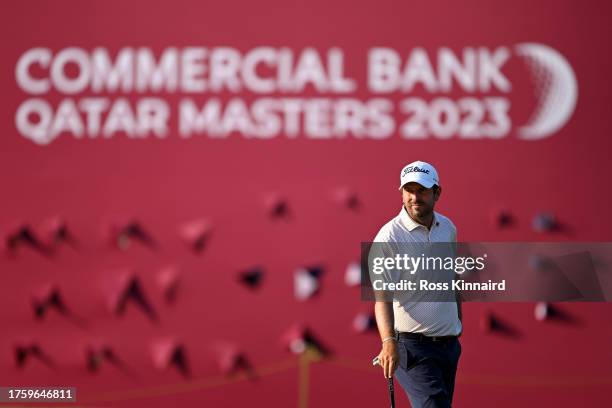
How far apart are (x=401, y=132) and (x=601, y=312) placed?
3.66ft

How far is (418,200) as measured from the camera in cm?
262

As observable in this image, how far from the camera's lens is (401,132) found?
3365 mm

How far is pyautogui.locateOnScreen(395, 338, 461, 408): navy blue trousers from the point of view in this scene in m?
2.50

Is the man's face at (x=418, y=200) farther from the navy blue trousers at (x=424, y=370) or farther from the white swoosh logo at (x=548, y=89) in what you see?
the white swoosh logo at (x=548, y=89)

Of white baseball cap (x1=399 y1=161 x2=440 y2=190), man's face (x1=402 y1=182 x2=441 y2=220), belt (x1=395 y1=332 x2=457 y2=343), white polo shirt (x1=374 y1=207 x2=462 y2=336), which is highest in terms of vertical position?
white baseball cap (x1=399 y1=161 x2=440 y2=190)

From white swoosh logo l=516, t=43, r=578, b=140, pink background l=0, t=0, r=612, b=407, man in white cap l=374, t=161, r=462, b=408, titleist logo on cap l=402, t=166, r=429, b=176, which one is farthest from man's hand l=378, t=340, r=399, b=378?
white swoosh logo l=516, t=43, r=578, b=140

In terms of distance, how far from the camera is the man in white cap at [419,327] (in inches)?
98.3

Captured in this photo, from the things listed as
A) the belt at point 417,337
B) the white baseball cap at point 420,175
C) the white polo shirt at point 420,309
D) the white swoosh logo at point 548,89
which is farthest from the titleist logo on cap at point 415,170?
the white swoosh logo at point 548,89

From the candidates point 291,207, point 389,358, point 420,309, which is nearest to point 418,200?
point 420,309

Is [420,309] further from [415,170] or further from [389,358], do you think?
[415,170]

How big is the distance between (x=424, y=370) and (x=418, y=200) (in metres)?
0.54

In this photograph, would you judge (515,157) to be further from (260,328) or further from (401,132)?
(260,328)

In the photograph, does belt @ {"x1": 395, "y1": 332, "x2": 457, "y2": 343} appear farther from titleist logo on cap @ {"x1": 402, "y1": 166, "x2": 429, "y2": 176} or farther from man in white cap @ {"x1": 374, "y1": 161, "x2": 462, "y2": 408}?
titleist logo on cap @ {"x1": 402, "y1": 166, "x2": 429, "y2": 176}

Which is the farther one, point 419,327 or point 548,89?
point 548,89
